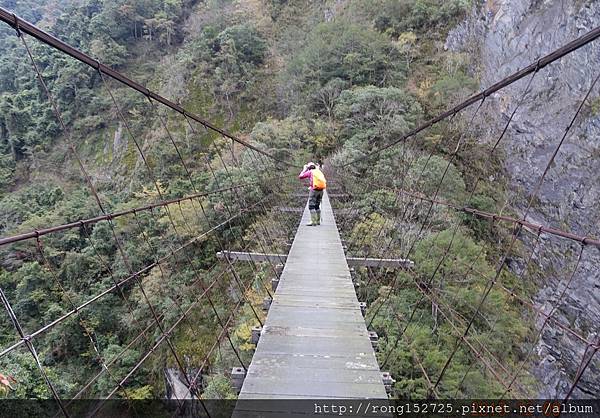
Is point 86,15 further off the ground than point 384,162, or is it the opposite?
point 86,15

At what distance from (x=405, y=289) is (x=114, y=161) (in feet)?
43.0

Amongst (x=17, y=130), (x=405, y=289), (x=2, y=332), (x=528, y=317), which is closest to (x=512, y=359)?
(x=528, y=317)

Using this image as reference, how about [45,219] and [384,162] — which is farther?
[45,219]

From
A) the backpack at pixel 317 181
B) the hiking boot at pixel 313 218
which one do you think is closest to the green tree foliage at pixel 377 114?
the hiking boot at pixel 313 218

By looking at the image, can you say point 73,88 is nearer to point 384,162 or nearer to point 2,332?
point 2,332

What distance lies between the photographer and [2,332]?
24.1 ft

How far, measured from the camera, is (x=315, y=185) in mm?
3828

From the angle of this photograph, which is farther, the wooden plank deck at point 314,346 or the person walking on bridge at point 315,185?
the person walking on bridge at point 315,185

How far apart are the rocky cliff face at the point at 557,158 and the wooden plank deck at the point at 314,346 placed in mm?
5117

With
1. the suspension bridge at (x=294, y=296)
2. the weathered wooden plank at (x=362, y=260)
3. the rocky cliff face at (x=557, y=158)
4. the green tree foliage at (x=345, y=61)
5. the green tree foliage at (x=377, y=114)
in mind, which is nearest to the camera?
the suspension bridge at (x=294, y=296)

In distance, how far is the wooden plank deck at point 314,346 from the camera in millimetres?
1321

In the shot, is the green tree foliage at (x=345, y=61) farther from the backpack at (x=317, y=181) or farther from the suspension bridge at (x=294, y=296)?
the backpack at (x=317, y=181)

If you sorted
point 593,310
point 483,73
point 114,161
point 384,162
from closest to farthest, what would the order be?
point 593,310 → point 384,162 → point 483,73 → point 114,161

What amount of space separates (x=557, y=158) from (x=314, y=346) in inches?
312
